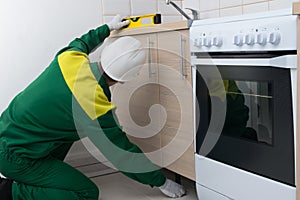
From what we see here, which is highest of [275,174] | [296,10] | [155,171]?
[296,10]

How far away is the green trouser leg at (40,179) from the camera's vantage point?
1796 millimetres

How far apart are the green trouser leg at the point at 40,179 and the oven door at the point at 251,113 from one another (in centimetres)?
59

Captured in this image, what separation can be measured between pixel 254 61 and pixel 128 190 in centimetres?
107

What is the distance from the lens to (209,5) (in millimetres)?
2385

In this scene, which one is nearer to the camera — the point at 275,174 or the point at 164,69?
the point at 275,174

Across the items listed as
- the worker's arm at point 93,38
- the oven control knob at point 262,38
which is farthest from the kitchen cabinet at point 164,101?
the oven control knob at point 262,38

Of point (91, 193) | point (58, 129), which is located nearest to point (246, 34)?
point (58, 129)

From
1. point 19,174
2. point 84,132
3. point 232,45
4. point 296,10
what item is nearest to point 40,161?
point 19,174

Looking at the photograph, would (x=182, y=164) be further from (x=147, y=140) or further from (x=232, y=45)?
(x=232, y=45)

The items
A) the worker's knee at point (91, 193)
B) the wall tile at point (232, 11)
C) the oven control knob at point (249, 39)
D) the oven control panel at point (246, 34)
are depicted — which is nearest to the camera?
the oven control panel at point (246, 34)

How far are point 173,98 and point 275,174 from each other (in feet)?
2.09

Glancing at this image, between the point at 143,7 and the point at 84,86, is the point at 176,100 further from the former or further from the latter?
the point at 143,7

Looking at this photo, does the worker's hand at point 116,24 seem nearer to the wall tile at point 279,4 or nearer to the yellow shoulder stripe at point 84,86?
the yellow shoulder stripe at point 84,86

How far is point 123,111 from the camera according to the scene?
230 centimetres
